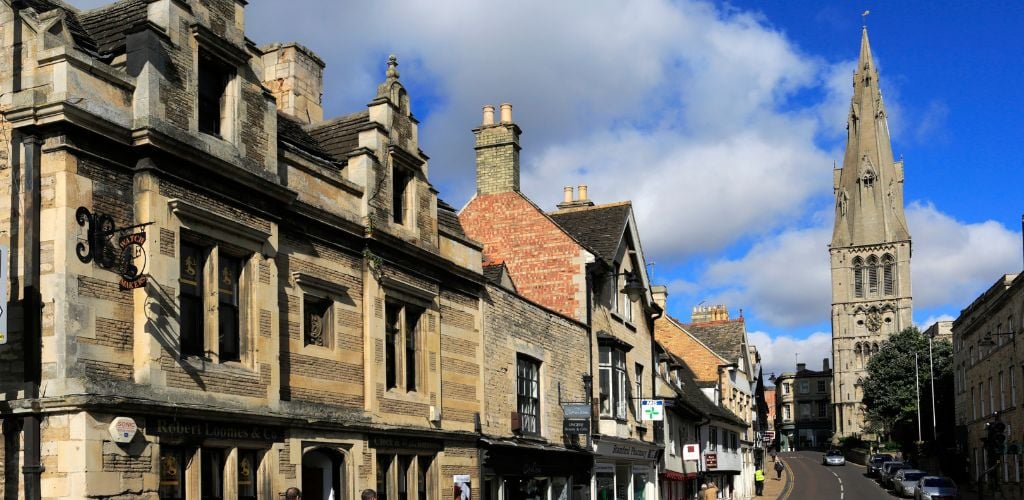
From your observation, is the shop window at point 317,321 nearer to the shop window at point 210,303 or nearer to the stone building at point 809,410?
the shop window at point 210,303

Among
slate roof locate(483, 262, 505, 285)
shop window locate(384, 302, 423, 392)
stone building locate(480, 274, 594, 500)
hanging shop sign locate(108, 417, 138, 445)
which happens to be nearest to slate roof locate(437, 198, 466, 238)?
stone building locate(480, 274, 594, 500)

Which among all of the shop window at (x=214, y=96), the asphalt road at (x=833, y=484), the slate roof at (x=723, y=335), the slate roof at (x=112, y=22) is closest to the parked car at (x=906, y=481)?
the asphalt road at (x=833, y=484)

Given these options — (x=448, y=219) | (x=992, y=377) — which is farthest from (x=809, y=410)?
(x=448, y=219)

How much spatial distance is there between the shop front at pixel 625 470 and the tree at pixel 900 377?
59.5 metres

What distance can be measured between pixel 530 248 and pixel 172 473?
17823 mm

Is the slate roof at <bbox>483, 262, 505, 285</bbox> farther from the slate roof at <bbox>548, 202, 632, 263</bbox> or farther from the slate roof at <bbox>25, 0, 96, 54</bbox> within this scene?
the slate roof at <bbox>25, 0, 96, 54</bbox>

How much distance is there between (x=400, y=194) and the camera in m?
21.3

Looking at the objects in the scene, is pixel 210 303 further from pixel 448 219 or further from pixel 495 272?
pixel 495 272

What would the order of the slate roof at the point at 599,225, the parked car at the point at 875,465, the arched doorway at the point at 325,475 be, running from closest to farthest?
the arched doorway at the point at 325,475 → the slate roof at the point at 599,225 → the parked car at the point at 875,465

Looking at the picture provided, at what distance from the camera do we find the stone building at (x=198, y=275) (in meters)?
12.9

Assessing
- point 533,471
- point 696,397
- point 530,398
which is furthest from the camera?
point 696,397

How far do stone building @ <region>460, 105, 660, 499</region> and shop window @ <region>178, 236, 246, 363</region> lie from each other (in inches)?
555

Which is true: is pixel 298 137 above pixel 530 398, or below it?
above

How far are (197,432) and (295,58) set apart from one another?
9.55 meters
